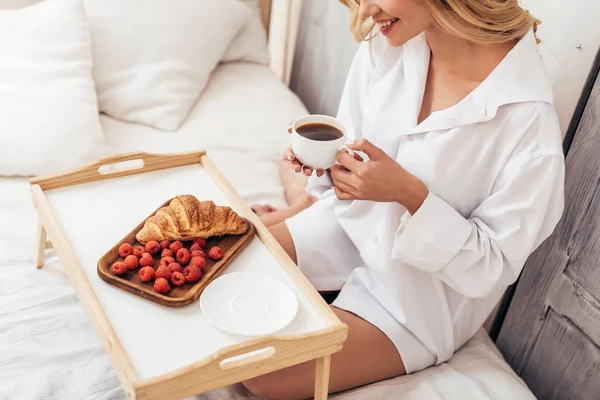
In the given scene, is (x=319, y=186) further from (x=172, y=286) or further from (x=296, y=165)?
(x=172, y=286)

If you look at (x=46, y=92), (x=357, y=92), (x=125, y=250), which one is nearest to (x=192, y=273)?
(x=125, y=250)

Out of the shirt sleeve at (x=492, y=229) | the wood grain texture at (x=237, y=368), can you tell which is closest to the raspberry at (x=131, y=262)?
the wood grain texture at (x=237, y=368)

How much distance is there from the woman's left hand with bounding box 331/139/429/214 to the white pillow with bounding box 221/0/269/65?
1180mm

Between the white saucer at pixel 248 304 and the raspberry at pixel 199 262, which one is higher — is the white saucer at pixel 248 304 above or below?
below

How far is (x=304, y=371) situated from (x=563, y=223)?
1.95 ft

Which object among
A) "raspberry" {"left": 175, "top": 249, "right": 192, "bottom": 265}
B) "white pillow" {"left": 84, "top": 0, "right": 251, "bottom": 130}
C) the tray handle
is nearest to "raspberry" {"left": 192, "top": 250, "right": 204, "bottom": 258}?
"raspberry" {"left": 175, "top": 249, "right": 192, "bottom": 265}

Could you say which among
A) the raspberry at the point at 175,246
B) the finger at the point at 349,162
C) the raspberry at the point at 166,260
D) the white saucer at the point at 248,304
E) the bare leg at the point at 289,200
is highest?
the finger at the point at 349,162

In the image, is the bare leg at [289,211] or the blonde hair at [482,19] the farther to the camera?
the bare leg at [289,211]

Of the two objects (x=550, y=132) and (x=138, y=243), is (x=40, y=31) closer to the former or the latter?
(x=138, y=243)

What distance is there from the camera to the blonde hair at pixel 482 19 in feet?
3.57

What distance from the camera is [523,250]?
1143 mm

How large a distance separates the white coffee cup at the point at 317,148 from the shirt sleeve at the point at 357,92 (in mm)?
281

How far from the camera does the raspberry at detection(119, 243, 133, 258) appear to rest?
1.09 metres

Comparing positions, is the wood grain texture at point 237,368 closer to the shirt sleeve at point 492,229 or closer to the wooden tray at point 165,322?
the wooden tray at point 165,322
